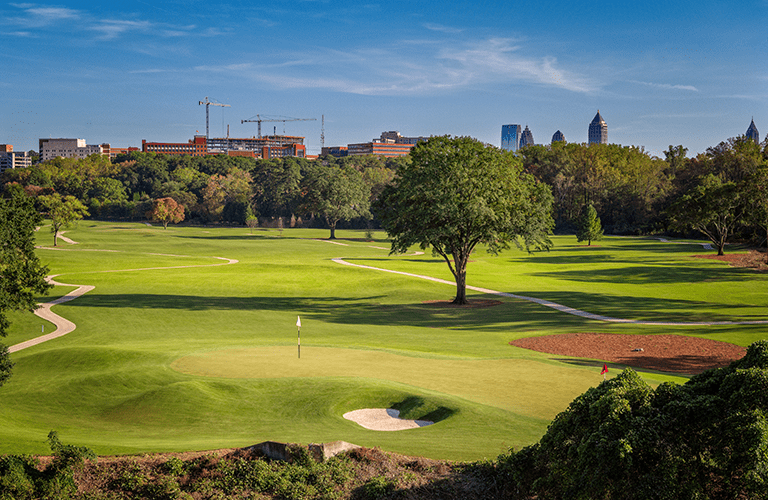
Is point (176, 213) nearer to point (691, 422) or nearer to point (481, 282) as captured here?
point (481, 282)

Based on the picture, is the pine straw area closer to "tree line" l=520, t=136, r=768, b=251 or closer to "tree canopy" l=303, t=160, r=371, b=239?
"tree line" l=520, t=136, r=768, b=251

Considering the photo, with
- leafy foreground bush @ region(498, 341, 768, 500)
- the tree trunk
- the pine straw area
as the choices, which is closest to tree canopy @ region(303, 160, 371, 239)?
the tree trunk

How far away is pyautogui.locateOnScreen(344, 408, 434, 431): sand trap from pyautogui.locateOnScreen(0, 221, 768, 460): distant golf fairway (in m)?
0.31

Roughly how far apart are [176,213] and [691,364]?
4938 inches

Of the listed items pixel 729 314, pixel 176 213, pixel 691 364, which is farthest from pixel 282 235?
pixel 691 364

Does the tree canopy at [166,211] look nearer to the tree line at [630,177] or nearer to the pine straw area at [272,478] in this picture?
the tree line at [630,177]

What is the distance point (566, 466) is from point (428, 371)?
11.3 metres

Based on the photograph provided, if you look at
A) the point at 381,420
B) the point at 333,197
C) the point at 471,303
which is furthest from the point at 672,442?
the point at 333,197

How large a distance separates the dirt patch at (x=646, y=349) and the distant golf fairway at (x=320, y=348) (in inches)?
64.3

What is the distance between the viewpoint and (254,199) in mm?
165000

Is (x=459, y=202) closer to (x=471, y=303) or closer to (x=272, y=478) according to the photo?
(x=471, y=303)

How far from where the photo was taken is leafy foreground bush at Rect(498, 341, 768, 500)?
8.09 meters

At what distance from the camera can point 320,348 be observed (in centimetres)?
2534

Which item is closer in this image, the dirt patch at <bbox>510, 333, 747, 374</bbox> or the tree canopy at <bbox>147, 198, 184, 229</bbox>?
the dirt patch at <bbox>510, 333, 747, 374</bbox>
